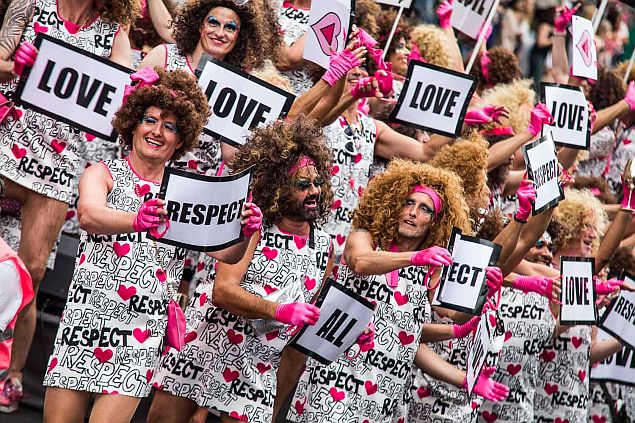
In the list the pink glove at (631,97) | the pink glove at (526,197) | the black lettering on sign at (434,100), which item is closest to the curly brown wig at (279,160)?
the pink glove at (526,197)

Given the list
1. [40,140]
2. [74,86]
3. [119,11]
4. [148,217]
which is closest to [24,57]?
[74,86]

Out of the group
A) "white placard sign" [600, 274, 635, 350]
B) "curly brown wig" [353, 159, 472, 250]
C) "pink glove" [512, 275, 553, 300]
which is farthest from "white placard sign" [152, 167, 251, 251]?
"white placard sign" [600, 274, 635, 350]

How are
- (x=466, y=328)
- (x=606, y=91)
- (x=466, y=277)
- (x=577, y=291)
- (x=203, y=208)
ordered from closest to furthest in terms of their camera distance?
(x=203, y=208), (x=466, y=277), (x=466, y=328), (x=577, y=291), (x=606, y=91)

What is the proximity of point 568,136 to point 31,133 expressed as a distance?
3.54 metres

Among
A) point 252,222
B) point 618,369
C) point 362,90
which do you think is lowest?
point 618,369

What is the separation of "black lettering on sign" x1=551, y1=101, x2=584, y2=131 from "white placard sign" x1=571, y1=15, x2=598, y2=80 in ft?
1.07

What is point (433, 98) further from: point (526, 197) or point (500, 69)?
point (500, 69)

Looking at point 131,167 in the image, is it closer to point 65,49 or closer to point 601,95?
point 65,49

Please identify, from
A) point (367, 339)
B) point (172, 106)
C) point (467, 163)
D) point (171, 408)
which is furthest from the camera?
point (467, 163)

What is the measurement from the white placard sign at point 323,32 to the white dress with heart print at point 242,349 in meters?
1.22

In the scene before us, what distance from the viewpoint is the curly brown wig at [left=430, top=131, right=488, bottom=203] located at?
7.38m

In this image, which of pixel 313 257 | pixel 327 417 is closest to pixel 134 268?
pixel 313 257

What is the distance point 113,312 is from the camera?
5430 mm

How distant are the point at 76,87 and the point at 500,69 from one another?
428 centimetres
